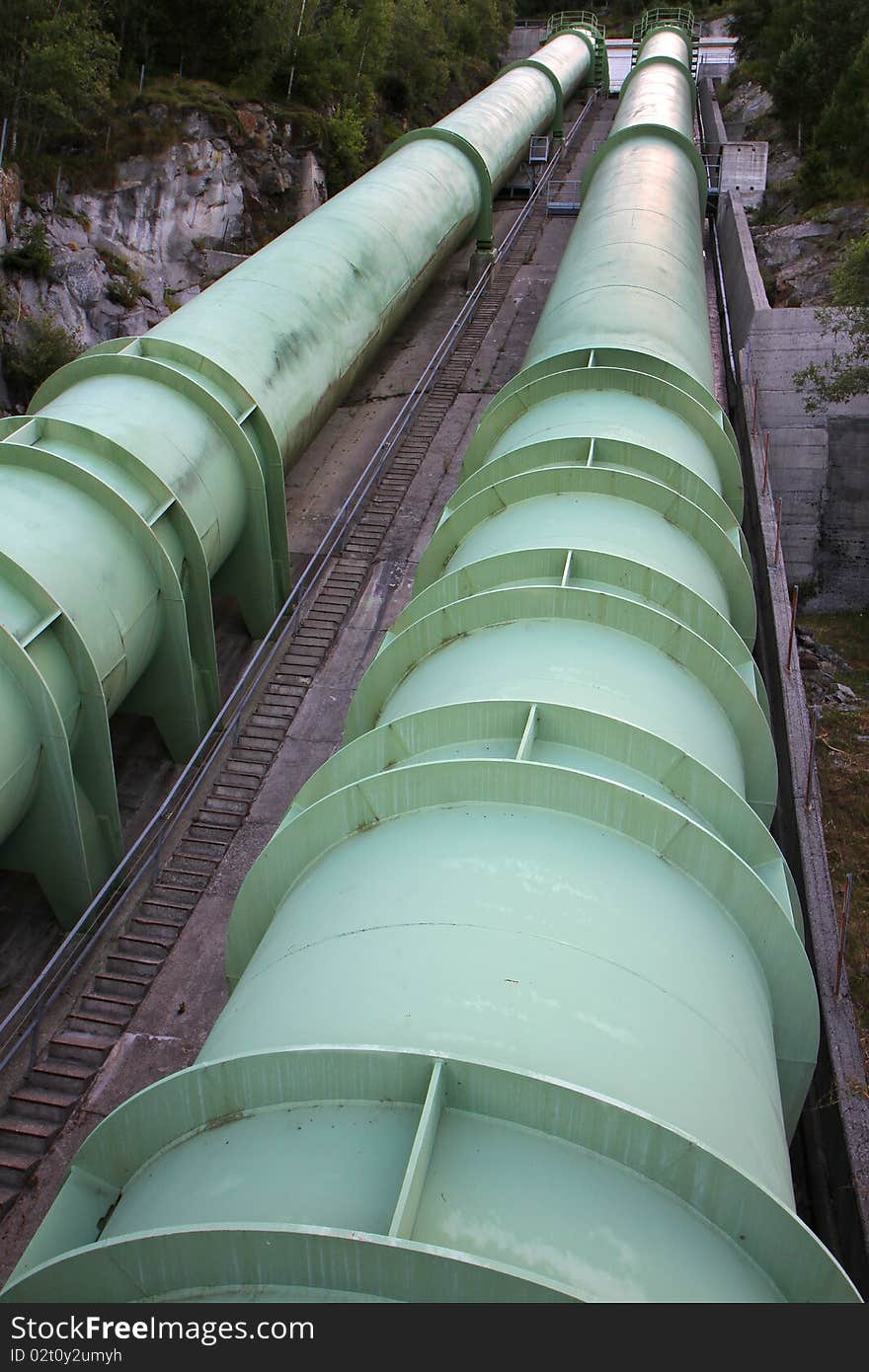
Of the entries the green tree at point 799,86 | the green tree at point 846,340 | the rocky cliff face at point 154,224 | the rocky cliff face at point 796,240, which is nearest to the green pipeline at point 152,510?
the rocky cliff face at point 154,224

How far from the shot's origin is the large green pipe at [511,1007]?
394 cm

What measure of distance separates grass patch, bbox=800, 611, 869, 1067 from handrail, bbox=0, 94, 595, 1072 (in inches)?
315

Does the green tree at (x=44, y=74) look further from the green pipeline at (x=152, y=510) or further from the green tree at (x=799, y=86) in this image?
the green tree at (x=799, y=86)

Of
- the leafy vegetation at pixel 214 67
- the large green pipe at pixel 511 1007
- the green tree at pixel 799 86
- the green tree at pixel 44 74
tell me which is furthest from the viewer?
the green tree at pixel 799 86

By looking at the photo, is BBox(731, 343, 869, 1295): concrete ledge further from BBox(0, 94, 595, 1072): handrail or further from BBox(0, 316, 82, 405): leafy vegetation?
BBox(0, 316, 82, 405): leafy vegetation

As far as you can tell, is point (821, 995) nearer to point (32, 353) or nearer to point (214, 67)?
point (32, 353)

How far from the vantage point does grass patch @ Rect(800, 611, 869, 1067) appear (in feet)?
40.1

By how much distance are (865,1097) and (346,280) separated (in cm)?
1595

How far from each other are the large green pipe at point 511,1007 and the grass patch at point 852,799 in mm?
4734

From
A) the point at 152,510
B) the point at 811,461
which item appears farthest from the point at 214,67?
the point at 152,510

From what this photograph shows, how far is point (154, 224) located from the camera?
1074 inches

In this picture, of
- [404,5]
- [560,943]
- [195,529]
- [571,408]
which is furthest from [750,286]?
[404,5]

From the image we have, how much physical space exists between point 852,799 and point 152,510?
10.8 meters

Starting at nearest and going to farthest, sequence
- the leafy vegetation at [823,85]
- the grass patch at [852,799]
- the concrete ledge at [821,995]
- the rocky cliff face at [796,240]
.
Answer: the concrete ledge at [821,995] < the grass patch at [852,799] < the rocky cliff face at [796,240] < the leafy vegetation at [823,85]
